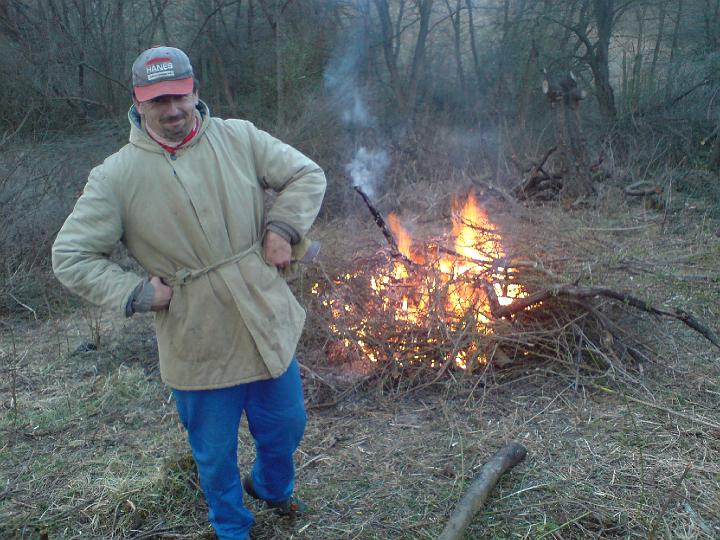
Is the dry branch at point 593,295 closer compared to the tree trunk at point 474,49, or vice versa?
the dry branch at point 593,295

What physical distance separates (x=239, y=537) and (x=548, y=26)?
1473 centimetres

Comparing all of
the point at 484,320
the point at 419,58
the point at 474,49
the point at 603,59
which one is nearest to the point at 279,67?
the point at 419,58

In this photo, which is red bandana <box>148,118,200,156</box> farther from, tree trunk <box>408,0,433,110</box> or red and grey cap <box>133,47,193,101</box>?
tree trunk <box>408,0,433,110</box>

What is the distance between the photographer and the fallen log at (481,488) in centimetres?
279

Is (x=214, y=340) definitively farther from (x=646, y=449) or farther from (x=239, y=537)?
(x=646, y=449)

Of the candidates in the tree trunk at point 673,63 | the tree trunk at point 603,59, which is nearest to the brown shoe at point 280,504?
the tree trunk at point 673,63

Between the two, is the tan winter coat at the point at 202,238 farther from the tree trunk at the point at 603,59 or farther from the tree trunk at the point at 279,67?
the tree trunk at the point at 603,59

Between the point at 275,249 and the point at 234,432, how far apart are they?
0.73 meters

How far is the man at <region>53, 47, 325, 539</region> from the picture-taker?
7.88ft

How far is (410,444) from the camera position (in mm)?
3719

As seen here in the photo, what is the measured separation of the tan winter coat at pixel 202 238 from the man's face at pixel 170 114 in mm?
53

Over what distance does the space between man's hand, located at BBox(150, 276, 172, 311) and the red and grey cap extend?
0.64 m

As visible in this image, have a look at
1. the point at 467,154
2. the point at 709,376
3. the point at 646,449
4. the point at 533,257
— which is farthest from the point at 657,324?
the point at 467,154

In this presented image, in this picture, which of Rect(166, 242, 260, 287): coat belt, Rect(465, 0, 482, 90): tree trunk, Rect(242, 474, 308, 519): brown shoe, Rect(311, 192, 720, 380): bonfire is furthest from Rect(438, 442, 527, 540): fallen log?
Rect(465, 0, 482, 90): tree trunk
